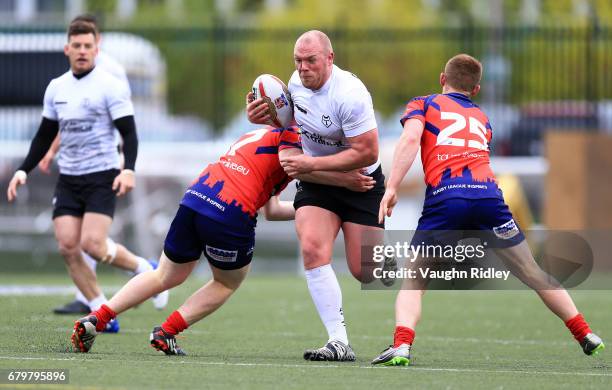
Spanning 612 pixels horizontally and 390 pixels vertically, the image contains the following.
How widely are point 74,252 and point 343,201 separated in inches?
117

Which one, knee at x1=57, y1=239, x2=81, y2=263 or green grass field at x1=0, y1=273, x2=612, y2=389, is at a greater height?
knee at x1=57, y1=239, x2=81, y2=263

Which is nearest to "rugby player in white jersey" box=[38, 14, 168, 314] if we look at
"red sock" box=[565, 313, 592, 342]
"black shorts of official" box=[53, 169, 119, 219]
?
"black shorts of official" box=[53, 169, 119, 219]

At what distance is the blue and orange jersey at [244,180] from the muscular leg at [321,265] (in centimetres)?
31

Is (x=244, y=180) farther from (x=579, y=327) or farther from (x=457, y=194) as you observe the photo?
(x=579, y=327)

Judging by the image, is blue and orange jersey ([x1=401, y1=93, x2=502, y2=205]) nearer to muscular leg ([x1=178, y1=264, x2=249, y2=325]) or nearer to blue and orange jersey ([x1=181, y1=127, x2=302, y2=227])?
blue and orange jersey ([x1=181, y1=127, x2=302, y2=227])

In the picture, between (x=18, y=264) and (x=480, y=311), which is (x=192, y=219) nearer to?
(x=480, y=311)

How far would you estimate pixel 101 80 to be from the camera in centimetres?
1018

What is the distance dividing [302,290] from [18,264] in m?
6.20

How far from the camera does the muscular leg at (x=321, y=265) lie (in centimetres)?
805

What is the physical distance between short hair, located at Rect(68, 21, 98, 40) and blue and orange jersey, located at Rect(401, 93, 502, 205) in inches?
131

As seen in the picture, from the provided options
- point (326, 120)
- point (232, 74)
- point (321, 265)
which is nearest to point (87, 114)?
point (326, 120)

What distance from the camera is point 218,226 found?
7.98 meters

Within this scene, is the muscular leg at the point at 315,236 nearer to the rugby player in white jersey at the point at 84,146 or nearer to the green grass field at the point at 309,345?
the green grass field at the point at 309,345

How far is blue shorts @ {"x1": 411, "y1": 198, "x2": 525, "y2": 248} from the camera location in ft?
25.4
